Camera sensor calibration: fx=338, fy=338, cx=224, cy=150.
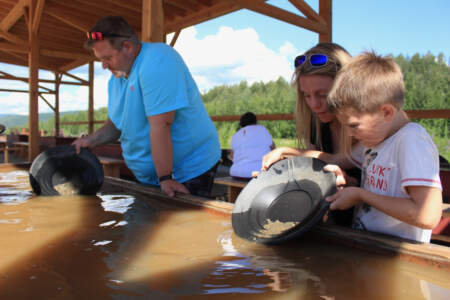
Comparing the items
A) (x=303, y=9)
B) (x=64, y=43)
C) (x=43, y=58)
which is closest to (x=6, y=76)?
(x=43, y=58)

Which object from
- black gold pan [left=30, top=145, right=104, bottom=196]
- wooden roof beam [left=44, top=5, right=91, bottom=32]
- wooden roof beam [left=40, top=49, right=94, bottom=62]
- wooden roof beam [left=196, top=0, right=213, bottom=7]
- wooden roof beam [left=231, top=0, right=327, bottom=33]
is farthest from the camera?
wooden roof beam [left=40, top=49, right=94, bottom=62]

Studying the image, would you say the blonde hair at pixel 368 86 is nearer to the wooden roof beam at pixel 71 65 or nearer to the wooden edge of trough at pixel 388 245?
the wooden edge of trough at pixel 388 245

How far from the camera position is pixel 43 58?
32.6 ft

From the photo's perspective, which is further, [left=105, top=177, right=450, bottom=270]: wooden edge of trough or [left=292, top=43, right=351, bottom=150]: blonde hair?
[left=292, top=43, right=351, bottom=150]: blonde hair

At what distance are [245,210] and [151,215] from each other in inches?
17.3

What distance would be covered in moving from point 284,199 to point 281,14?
140 inches

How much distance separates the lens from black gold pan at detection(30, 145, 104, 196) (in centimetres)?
186

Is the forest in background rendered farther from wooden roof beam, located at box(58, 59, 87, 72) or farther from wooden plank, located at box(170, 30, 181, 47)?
wooden plank, located at box(170, 30, 181, 47)

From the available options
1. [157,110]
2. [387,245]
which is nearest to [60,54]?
[157,110]

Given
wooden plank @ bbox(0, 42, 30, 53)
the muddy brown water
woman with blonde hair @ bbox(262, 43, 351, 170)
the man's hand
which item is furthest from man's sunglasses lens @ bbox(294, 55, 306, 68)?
wooden plank @ bbox(0, 42, 30, 53)

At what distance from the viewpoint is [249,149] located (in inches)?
133

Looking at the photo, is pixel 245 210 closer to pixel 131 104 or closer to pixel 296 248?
pixel 296 248

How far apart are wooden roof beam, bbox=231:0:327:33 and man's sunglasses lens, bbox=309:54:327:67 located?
114 inches

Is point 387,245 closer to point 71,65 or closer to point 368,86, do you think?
point 368,86
